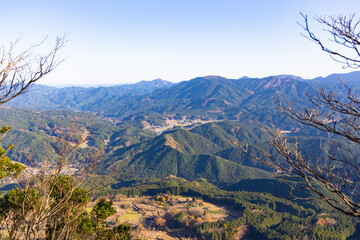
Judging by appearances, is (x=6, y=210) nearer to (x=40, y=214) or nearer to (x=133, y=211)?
(x=40, y=214)

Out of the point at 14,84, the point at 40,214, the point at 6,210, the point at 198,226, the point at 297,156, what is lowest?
the point at 198,226

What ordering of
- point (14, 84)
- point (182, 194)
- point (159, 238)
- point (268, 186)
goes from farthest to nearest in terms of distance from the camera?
point (268, 186) < point (182, 194) < point (159, 238) < point (14, 84)

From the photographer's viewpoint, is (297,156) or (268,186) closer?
(297,156)

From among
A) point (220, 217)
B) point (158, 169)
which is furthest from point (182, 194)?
point (158, 169)

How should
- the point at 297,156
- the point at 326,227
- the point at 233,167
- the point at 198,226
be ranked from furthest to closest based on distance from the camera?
the point at 233,167 < the point at 326,227 < the point at 198,226 < the point at 297,156

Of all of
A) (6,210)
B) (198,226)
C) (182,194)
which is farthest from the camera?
(182,194)

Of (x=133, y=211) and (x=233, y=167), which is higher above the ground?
(x=133, y=211)

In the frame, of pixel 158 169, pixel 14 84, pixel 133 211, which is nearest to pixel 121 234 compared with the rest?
pixel 14 84

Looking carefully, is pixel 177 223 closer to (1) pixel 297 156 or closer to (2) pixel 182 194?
(2) pixel 182 194

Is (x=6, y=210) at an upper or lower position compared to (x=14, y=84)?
lower
